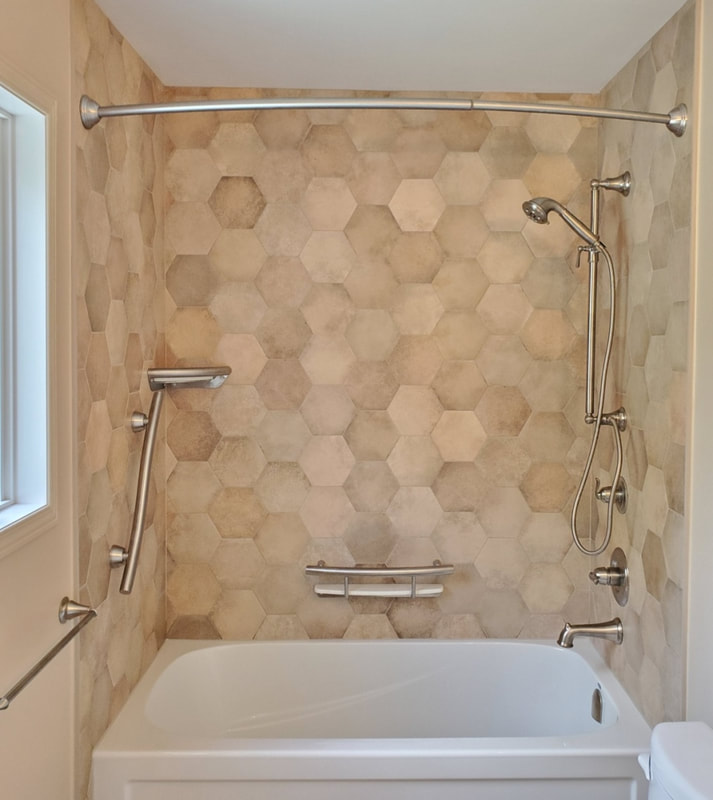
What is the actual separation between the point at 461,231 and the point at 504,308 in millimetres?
309

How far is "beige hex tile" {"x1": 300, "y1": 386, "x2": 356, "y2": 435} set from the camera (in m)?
2.77

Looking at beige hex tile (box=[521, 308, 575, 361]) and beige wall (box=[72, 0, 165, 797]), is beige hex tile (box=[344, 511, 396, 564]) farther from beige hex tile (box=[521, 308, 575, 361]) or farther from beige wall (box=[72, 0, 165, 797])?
beige hex tile (box=[521, 308, 575, 361])

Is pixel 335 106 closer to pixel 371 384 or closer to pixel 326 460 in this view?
pixel 371 384

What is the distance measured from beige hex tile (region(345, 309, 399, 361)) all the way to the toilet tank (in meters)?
1.49

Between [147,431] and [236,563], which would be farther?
[236,563]

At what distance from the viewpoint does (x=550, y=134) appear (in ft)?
8.99

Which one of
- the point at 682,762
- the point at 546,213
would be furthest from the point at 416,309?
the point at 682,762

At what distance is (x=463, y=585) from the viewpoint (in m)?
2.81

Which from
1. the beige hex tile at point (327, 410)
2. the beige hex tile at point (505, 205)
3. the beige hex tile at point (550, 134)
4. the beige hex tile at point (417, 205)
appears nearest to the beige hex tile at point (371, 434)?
the beige hex tile at point (327, 410)

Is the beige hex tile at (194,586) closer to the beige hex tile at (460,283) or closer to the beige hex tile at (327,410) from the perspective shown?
the beige hex tile at (327,410)

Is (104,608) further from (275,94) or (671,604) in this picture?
(275,94)

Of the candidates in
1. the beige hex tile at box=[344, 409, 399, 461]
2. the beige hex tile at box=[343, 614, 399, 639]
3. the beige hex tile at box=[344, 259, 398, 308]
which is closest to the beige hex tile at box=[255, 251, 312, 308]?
the beige hex tile at box=[344, 259, 398, 308]

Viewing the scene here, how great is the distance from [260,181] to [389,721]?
1.93 metres

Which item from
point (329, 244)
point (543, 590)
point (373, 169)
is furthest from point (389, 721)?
point (373, 169)
